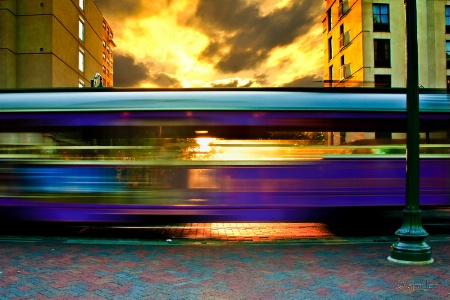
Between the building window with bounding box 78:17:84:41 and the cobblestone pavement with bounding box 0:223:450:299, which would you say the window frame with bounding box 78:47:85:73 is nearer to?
the building window with bounding box 78:17:84:41

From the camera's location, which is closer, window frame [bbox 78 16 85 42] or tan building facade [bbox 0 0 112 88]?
tan building facade [bbox 0 0 112 88]

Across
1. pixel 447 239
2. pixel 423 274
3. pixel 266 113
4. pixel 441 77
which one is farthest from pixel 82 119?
pixel 441 77

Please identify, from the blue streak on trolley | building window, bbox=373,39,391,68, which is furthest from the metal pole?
building window, bbox=373,39,391,68

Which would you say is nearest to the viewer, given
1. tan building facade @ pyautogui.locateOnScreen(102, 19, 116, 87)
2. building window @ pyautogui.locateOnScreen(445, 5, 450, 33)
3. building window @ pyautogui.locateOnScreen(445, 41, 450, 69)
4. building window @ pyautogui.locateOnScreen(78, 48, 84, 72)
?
building window @ pyautogui.locateOnScreen(445, 41, 450, 69)

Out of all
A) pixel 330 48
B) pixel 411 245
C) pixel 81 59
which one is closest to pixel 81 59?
pixel 81 59

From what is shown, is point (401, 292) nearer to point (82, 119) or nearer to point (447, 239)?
point (447, 239)

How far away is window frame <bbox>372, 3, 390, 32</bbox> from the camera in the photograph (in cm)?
2978

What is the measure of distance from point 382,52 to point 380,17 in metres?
2.54

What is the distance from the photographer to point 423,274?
5.89 meters

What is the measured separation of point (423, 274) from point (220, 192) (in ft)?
12.8

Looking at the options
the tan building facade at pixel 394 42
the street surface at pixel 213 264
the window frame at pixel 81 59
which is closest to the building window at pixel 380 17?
the tan building facade at pixel 394 42

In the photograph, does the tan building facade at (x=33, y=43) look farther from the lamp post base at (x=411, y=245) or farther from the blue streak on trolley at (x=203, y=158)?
the lamp post base at (x=411, y=245)

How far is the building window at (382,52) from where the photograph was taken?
2961 cm

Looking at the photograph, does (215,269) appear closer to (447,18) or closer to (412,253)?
(412,253)
